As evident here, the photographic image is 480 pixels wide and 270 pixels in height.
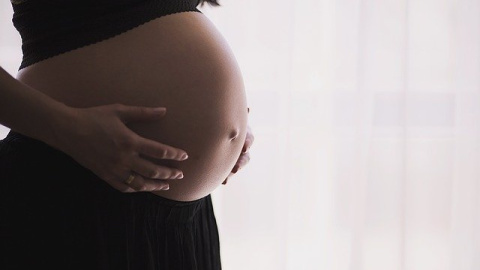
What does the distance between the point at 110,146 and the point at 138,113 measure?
0.07 meters

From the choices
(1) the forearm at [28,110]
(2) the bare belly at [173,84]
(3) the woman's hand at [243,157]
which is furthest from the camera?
(3) the woman's hand at [243,157]

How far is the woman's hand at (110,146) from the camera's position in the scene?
2.00 ft

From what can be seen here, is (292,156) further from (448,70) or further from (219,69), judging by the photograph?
(219,69)

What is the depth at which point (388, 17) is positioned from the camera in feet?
5.56

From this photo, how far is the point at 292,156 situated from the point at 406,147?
376mm

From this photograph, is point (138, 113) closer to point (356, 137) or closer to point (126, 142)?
point (126, 142)

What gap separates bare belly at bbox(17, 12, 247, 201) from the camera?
2.30 feet

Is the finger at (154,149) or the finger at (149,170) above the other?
the finger at (154,149)

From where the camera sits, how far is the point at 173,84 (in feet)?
2.41

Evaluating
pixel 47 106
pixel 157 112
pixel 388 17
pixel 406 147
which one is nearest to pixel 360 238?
pixel 406 147

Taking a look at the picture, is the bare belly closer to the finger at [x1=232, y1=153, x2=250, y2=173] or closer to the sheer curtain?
the finger at [x1=232, y1=153, x2=250, y2=173]

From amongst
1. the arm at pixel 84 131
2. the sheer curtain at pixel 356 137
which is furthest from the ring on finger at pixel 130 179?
the sheer curtain at pixel 356 137

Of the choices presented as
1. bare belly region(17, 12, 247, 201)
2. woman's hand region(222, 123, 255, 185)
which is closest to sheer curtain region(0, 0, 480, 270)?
woman's hand region(222, 123, 255, 185)

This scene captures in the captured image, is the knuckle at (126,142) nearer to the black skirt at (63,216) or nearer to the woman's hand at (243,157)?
the black skirt at (63,216)
